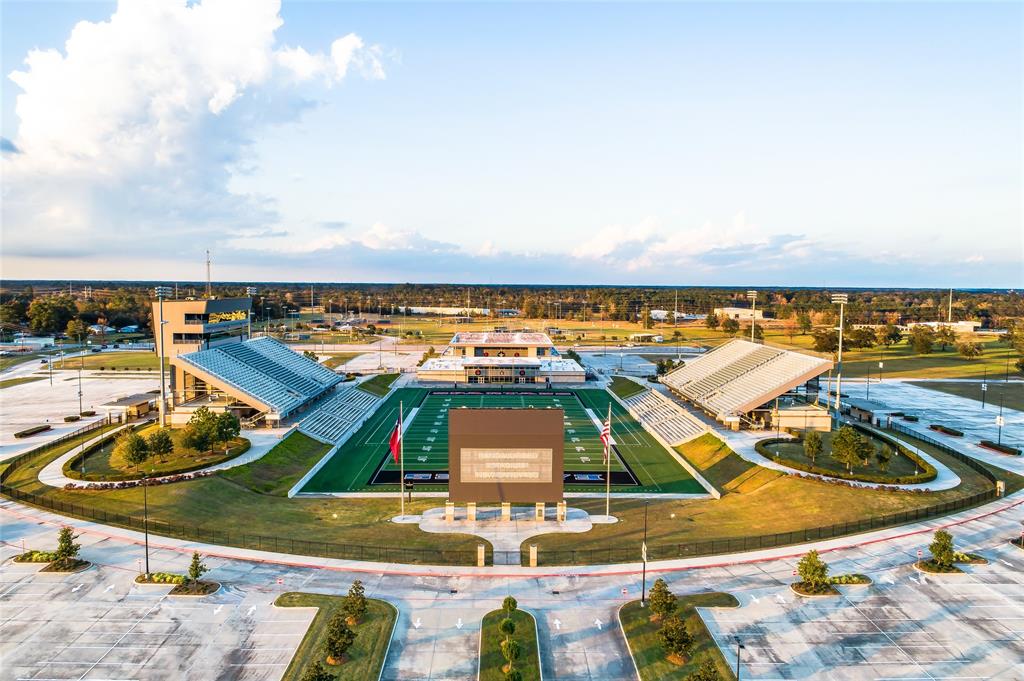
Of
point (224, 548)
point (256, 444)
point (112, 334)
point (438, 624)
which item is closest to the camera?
point (438, 624)

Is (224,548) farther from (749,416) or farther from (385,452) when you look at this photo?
(749,416)

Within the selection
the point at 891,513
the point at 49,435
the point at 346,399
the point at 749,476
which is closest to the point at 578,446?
the point at 749,476

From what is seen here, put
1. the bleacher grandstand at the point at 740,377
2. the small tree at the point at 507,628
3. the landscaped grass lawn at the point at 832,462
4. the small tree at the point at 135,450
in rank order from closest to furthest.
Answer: the small tree at the point at 507,628 < the small tree at the point at 135,450 < the landscaped grass lawn at the point at 832,462 < the bleacher grandstand at the point at 740,377

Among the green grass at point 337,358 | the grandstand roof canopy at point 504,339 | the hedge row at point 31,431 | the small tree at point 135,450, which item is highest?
the grandstand roof canopy at point 504,339

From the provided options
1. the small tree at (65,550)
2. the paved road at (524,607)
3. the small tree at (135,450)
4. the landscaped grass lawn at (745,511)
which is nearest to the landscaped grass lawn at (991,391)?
the landscaped grass lawn at (745,511)

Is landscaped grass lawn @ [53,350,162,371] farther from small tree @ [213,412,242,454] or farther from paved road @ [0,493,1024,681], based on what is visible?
paved road @ [0,493,1024,681]

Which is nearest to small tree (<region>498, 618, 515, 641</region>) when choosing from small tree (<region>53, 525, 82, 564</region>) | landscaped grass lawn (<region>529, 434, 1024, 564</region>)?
landscaped grass lawn (<region>529, 434, 1024, 564</region>)

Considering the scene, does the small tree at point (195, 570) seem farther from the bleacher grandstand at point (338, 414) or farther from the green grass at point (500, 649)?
the bleacher grandstand at point (338, 414)
